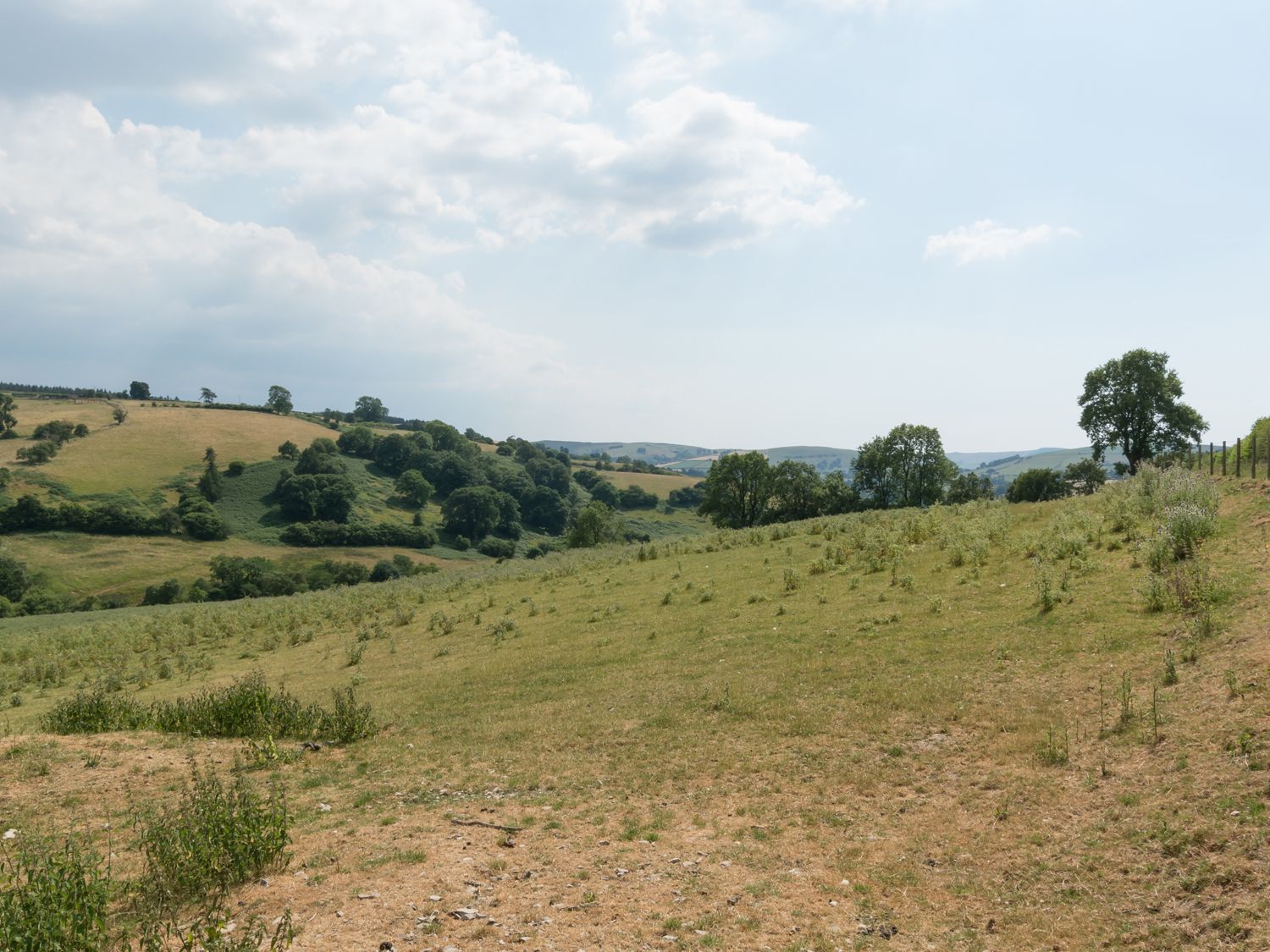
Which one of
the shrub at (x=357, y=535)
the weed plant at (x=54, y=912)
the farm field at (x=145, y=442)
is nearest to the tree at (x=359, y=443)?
the farm field at (x=145, y=442)

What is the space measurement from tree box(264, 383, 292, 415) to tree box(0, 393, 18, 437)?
5639 cm

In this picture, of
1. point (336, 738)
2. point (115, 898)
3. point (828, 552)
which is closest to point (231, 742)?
point (336, 738)

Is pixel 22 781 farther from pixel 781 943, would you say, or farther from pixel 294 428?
pixel 294 428

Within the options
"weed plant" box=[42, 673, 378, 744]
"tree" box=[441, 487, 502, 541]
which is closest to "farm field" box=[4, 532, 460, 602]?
"tree" box=[441, 487, 502, 541]

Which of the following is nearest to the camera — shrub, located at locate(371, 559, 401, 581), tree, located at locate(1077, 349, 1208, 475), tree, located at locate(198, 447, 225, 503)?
tree, located at locate(1077, 349, 1208, 475)

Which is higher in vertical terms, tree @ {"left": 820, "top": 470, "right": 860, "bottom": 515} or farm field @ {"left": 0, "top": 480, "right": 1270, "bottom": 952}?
tree @ {"left": 820, "top": 470, "right": 860, "bottom": 515}

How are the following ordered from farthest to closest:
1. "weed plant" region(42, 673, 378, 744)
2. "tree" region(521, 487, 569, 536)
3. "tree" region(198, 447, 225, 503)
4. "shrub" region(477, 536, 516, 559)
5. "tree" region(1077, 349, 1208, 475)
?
"tree" region(521, 487, 569, 536) < "shrub" region(477, 536, 516, 559) < "tree" region(198, 447, 225, 503) < "tree" region(1077, 349, 1208, 475) < "weed plant" region(42, 673, 378, 744)

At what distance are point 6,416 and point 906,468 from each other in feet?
496

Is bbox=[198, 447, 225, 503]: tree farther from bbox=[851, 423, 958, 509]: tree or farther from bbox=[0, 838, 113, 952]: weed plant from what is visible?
bbox=[0, 838, 113, 952]: weed plant

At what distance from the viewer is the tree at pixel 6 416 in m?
124

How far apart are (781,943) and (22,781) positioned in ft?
42.5

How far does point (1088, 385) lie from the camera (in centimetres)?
5881

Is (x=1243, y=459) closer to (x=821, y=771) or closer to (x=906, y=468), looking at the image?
(x=821, y=771)

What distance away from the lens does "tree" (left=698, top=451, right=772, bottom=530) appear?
252 ft
